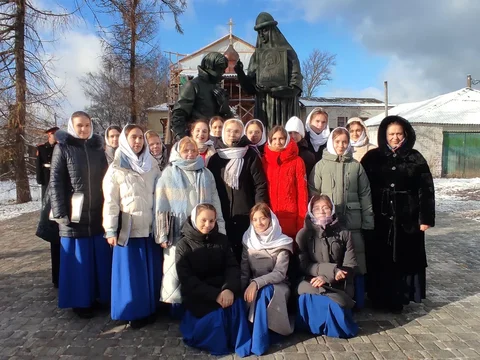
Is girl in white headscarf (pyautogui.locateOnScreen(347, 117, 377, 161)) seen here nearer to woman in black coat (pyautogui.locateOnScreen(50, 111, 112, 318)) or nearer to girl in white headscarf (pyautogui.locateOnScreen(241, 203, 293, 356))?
girl in white headscarf (pyautogui.locateOnScreen(241, 203, 293, 356))

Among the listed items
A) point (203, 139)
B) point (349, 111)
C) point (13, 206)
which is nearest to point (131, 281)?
point (203, 139)

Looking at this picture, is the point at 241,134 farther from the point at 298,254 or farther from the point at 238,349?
the point at 238,349

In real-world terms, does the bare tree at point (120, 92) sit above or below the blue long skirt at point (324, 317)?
above

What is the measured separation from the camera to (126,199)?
3.35 m

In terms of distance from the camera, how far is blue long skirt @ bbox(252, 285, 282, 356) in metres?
3.06

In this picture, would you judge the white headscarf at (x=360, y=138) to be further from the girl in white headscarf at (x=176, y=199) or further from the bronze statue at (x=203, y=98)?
the girl in white headscarf at (x=176, y=199)

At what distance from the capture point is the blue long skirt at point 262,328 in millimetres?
3057

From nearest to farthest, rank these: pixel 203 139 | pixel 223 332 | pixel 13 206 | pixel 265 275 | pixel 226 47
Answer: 1. pixel 223 332
2. pixel 265 275
3. pixel 203 139
4. pixel 13 206
5. pixel 226 47

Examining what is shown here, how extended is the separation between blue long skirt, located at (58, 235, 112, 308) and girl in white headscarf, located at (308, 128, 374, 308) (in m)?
2.24

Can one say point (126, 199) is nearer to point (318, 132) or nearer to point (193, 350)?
point (193, 350)

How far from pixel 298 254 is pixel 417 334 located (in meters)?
1.22

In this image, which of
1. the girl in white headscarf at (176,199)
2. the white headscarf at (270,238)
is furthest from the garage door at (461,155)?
the girl in white headscarf at (176,199)

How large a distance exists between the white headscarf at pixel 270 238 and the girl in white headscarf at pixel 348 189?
2.04 feet

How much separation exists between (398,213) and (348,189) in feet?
1.87
